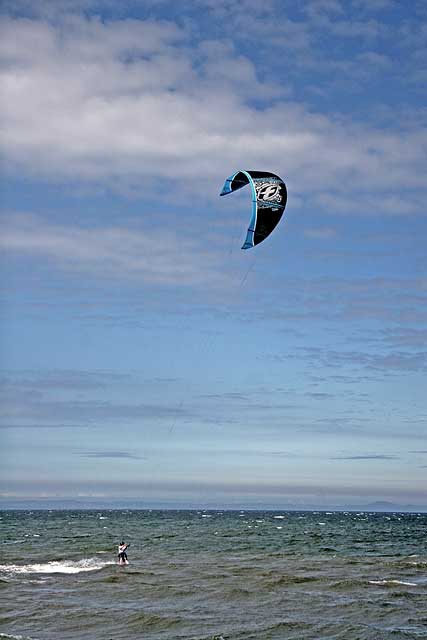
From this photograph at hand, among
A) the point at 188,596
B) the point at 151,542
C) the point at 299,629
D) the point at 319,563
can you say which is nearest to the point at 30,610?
the point at 188,596

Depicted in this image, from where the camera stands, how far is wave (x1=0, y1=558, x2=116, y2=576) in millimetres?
32656

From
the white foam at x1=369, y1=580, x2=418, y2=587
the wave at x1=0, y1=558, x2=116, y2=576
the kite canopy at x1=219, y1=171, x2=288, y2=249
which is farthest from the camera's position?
the wave at x1=0, y1=558, x2=116, y2=576

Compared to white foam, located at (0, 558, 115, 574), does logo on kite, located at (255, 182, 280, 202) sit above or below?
above

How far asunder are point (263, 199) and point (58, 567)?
22162 millimetres

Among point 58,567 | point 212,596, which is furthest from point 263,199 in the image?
point 58,567

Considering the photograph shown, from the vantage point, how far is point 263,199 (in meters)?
20.1

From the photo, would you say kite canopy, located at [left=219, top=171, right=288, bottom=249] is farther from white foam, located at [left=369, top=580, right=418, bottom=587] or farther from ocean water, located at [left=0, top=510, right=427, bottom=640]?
white foam, located at [left=369, top=580, right=418, bottom=587]

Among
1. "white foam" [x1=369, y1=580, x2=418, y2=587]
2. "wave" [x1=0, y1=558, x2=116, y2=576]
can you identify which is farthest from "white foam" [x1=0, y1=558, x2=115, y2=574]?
"white foam" [x1=369, y1=580, x2=418, y2=587]

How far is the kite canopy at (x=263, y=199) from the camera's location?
770 inches

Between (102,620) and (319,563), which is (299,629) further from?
(319,563)

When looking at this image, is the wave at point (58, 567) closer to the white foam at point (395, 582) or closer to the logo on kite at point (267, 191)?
the white foam at point (395, 582)

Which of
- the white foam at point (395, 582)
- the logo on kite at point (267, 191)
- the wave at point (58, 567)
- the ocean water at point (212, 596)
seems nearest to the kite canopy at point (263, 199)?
the logo on kite at point (267, 191)

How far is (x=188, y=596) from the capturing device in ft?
83.4

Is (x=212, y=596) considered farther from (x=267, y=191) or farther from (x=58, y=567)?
(x=267, y=191)
